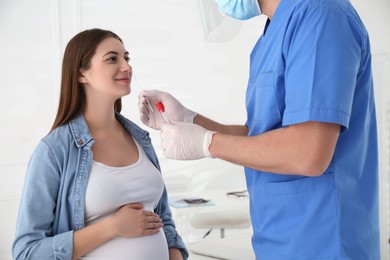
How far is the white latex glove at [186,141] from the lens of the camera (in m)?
1.15

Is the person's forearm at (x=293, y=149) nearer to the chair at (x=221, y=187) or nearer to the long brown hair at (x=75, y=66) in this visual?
the long brown hair at (x=75, y=66)

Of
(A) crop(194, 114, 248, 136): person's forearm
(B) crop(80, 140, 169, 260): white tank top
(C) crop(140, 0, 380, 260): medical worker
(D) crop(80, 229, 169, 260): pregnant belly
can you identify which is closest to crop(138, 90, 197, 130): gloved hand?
(A) crop(194, 114, 248, 136): person's forearm

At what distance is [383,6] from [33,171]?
391 cm

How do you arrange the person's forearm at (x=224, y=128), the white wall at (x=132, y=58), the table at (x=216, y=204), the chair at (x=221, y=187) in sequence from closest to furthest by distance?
the person's forearm at (x=224, y=128)
the table at (x=216, y=204)
the chair at (x=221, y=187)
the white wall at (x=132, y=58)

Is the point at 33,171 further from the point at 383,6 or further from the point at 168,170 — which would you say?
the point at 383,6

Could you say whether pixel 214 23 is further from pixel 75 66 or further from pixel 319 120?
pixel 319 120

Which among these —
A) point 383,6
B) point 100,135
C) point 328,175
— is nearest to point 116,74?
point 100,135

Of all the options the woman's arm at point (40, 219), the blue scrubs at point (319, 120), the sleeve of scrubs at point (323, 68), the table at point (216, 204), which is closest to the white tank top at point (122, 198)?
the woman's arm at point (40, 219)

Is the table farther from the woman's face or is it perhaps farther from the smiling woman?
the woman's face

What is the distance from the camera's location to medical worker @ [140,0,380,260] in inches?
38.1

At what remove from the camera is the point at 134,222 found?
1.37 metres

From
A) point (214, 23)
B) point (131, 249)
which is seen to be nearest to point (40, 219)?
point (131, 249)

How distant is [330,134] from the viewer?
38.4 inches

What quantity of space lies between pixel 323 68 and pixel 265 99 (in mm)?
199
